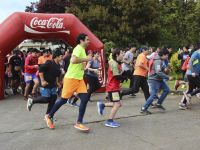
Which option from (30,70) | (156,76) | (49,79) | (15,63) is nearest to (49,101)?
(49,79)

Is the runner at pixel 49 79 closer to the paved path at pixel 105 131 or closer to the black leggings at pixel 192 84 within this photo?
the paved path at pixel 105 131

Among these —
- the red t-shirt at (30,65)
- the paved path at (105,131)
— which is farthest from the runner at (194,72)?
the red t-shirt at (30,65)

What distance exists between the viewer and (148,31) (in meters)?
29.2

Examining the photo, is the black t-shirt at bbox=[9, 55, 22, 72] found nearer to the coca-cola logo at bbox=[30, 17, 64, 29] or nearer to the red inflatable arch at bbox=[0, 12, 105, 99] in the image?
the red inflatable arch at bbox=[0, 12, 105, 99]

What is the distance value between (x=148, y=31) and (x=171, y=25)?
243 cm

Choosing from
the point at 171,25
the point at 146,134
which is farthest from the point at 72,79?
the point at 171,25

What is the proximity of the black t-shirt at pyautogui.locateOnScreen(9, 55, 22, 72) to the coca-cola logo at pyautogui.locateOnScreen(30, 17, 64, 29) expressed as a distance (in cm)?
141

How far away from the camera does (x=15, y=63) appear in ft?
45.9

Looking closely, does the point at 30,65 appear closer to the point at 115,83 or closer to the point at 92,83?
the point at 92,83

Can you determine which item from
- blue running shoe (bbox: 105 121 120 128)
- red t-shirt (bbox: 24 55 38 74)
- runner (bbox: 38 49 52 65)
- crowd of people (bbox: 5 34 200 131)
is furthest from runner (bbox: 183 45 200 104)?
red t-shirt (bbox: 24 55 38 74)

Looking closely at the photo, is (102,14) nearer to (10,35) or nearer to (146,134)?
(10,35)

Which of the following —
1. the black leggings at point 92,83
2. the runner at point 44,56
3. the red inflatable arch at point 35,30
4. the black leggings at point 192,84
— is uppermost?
the red inflatable arch at point 35,30

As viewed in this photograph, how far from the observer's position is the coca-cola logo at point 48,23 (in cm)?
1343

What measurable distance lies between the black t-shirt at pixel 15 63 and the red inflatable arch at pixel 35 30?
0.86m
